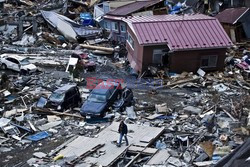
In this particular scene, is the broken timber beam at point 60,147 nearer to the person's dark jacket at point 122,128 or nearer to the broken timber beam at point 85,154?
the broken timber beam at point 85,154

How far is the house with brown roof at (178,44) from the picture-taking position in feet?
97.9

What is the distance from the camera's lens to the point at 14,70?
3070 cm

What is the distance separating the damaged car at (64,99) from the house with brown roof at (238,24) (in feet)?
64.1

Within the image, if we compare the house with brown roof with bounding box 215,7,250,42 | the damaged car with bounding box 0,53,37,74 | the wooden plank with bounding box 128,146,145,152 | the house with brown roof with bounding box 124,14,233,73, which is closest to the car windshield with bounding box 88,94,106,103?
the wooden plank with bounding box 128,146,145,152

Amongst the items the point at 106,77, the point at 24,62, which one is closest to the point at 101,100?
the point at 106,77

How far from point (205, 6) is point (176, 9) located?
17.6 feet

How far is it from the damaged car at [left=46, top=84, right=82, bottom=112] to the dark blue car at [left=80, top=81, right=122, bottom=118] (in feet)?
3.43

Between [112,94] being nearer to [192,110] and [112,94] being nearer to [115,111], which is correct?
[115,111]

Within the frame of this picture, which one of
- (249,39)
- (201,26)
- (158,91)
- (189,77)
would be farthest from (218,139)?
(249,39)

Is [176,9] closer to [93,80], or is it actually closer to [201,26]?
[201,26]

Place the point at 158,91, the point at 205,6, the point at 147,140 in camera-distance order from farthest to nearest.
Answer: the point at 205,6, the point at 158,91, the point at 147,140

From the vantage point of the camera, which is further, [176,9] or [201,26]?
[176,9]

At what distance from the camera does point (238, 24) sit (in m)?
39.1

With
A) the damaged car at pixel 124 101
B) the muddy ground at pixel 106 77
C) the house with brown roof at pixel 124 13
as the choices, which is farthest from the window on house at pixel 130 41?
the damaged car at pixel 124 101
